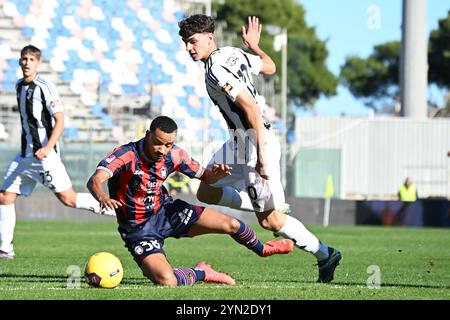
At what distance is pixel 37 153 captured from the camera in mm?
12602

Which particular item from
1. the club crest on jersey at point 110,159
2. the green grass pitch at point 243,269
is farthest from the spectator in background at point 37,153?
the club crest on jersey at point 110,159

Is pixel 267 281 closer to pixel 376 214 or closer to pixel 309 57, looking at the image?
pixel 376 214

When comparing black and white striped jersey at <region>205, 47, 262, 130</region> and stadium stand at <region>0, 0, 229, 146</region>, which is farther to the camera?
stadium stand at <region>0, 0, 229, 146</region>

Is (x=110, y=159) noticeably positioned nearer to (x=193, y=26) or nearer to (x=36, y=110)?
(x=193, y=26)

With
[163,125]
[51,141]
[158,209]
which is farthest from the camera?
[51,141]

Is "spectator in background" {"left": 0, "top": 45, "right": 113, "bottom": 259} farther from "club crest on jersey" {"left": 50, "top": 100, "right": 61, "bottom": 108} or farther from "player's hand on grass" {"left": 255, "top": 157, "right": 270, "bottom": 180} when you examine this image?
"player's hand on grass" {"left": 255, "top": 157, "right": 270, "bottom": 180}

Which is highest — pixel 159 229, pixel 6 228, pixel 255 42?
pixel 255 42

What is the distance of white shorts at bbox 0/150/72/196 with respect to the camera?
12.8 m

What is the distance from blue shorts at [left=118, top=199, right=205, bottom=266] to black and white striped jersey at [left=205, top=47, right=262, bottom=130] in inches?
34.1

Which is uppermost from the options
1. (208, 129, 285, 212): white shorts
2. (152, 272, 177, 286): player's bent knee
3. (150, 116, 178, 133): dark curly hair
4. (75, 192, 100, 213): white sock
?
(150, 116, 178, 133): dark curly hair

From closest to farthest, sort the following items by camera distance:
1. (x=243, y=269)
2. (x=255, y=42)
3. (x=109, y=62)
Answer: (x=255, y=42) → (x=243, y=269) → (x=109, y=62)

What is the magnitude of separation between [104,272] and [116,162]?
91 centimetres

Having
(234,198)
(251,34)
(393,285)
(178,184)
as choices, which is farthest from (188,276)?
(178,184)

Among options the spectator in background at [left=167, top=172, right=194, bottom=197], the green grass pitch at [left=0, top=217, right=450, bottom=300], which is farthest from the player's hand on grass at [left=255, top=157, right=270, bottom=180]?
the spectator in background at [left=167, top=172, right=194, bottom=197]
